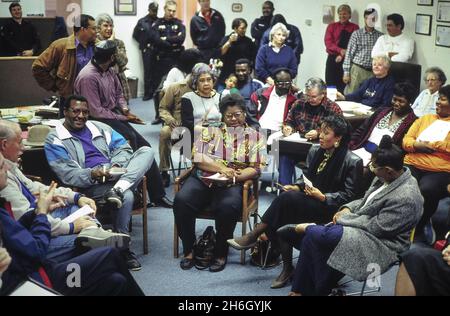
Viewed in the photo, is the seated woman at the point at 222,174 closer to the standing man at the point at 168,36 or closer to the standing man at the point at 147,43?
the standing man at the point at 168,36

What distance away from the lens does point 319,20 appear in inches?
387

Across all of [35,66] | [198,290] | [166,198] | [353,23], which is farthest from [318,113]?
[353,23]

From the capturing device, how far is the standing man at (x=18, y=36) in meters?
8.39

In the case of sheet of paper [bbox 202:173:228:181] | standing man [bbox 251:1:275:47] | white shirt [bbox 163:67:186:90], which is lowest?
sheet of paper [bbox 202:173:228:181]

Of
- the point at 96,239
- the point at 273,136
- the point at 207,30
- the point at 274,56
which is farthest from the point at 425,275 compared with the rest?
the point at 207,30

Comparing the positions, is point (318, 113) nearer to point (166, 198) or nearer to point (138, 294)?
point (166, 198)

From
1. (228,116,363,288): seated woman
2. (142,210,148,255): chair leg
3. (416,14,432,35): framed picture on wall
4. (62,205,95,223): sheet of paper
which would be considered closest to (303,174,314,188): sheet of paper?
(228,116,363,288): seated woman

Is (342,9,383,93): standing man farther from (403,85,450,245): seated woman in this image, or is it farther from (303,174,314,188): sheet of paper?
(303,174,314,188): sheet of paper

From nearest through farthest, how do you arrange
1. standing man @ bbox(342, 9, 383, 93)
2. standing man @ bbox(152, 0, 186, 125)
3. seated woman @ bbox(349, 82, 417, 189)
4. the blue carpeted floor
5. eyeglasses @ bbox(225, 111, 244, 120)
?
the blue carpeted floor
eyeglasses @ bbox(225, 111, 244, 120)
seated woman @ bbox(349, 82, 417, 189)
standing man @ bbox(342, 9, 383, 93)
standing man @ bbox(152, 0, 186, 125)

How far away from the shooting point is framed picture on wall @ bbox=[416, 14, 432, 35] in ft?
24.6

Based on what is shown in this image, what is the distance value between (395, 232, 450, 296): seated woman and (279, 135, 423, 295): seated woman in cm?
30

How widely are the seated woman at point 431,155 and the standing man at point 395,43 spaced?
2.85 m

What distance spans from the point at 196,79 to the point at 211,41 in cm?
381

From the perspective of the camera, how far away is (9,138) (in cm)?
365
